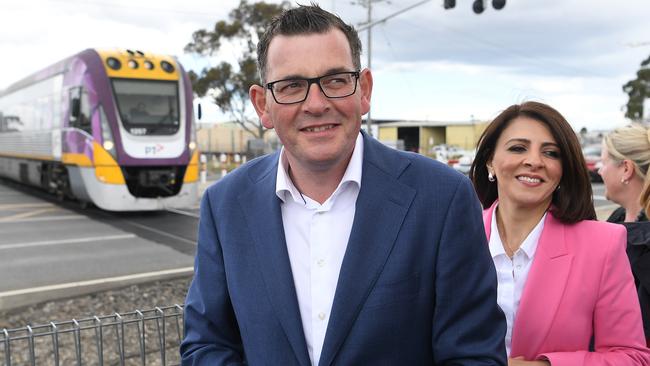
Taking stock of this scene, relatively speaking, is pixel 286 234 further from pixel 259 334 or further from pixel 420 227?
pixel 420 227

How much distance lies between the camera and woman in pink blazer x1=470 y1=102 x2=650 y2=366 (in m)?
2.11

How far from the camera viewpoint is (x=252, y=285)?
181 cm

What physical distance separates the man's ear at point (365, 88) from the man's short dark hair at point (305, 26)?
0.05 meters

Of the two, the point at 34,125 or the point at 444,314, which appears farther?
the point at 34,125

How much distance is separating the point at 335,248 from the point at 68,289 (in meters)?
6.00

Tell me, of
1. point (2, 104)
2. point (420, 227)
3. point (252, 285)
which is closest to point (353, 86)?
point (420, 227)

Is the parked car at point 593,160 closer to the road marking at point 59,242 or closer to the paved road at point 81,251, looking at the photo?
the paved road at point 81,251

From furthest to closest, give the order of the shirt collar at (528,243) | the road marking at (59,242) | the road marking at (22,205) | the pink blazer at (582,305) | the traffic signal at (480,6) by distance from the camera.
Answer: the road marking at (22,205) < the traffic signal at (480,6) < the road marking at (59,242) < the shirt collar at (528,243) < the pink blazer at (582,305)

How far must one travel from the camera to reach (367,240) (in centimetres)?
173

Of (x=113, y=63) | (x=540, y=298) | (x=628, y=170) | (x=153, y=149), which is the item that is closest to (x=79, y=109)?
(x=113, y=63)

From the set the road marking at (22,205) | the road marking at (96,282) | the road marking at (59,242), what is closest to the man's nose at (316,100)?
the road marking at (96,282)

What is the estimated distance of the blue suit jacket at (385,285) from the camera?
1.68 metres

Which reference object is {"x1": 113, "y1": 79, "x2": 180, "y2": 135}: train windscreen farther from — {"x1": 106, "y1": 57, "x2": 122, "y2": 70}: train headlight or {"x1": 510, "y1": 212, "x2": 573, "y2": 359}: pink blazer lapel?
{"x1": 510, "y1": 212, "x2": 573, "y2": 359}: pink blazer lapel

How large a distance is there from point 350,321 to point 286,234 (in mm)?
364
